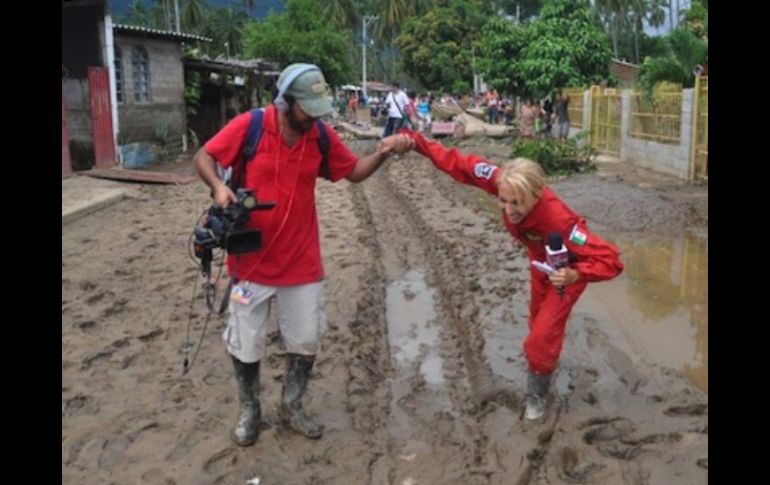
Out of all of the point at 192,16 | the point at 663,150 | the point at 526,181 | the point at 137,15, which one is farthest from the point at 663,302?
the point at 137,15

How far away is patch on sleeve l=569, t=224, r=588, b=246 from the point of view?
3.72m

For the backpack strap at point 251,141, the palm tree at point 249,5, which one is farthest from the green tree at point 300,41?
the backpack strap at point 251,141

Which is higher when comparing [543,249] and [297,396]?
[543,249]

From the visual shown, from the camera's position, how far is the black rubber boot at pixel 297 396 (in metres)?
3.91

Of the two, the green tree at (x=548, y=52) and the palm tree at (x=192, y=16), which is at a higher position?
the palm tree at (x=192, y=16)

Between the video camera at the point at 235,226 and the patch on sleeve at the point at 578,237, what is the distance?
1490 millimetres

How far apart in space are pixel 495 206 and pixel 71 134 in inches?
364

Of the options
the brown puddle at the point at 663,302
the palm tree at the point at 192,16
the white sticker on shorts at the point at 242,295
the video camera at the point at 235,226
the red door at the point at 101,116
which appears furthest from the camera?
the palm tree at the point at 192,16

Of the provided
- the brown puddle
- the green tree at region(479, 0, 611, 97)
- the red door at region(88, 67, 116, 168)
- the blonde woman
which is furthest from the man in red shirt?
the green tree at region(479, 0, 611, 97)

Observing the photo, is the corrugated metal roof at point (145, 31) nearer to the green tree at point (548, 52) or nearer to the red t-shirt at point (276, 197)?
the green tree at point (548, 52)

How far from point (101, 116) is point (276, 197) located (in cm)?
1325

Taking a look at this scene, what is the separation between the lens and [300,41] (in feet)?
115

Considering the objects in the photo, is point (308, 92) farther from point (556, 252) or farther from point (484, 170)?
point (556, 252)

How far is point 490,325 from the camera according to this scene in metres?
5.82
